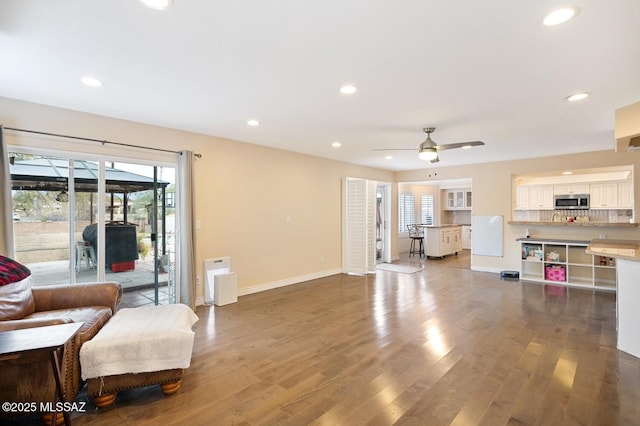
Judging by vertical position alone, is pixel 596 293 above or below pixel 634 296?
below

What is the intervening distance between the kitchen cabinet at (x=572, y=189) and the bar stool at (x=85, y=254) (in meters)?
9.61

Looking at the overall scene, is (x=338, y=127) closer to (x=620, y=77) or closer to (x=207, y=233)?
(x=207, y=233)

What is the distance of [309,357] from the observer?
9.71 ft

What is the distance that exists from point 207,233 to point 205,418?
3.01m

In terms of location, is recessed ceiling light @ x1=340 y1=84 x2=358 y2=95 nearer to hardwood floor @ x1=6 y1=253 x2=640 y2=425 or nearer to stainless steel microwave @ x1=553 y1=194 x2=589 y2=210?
hardwood floor @ x1=6 y1=253 x2=640 y2=425

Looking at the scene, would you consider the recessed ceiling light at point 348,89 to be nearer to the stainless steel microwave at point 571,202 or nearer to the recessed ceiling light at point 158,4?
the recessed ceiling light at point 158,4

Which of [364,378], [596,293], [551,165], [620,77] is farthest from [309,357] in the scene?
[551,165]

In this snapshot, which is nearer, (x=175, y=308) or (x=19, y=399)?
(x=19, y=399)

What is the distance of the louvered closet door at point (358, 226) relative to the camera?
681 cm

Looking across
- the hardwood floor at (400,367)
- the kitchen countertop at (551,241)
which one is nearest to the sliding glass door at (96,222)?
the hardwood floor at (400,367)

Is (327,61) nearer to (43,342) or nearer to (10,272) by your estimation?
(43,342)

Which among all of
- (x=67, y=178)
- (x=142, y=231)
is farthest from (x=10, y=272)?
(x=142, y=231)

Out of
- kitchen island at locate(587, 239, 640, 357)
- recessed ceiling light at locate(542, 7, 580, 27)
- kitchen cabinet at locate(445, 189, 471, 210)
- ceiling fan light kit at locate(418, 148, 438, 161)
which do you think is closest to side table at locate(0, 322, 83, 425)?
recessed ceiling light at locate(542, 7, 580, 27)

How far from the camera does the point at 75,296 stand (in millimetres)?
2908
